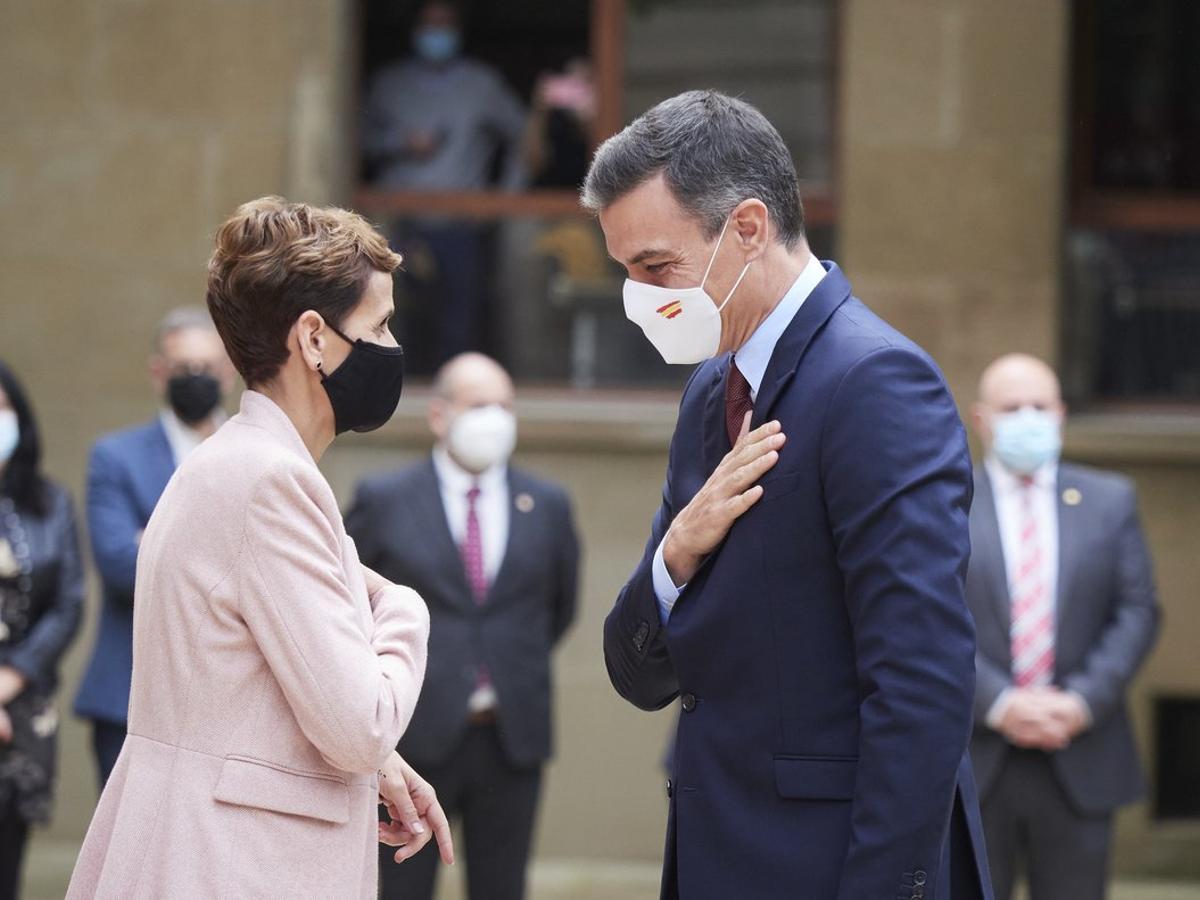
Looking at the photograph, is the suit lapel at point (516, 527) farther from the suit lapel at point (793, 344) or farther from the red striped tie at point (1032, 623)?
the suit lapel at point (793, 344)

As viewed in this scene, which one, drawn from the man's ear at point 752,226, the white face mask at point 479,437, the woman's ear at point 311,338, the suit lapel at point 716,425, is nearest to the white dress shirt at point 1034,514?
the white face mask at point 479,437

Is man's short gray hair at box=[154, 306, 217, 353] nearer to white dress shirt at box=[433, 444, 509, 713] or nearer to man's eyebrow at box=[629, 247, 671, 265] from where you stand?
white dress shirt at box=[433, 444, 509, 713]

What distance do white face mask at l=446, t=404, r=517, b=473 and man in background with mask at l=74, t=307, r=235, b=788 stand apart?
79cm

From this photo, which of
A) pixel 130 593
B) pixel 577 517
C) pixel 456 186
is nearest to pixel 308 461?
pixel 130 593

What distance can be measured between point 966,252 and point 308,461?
492cm

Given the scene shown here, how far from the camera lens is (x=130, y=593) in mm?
5418

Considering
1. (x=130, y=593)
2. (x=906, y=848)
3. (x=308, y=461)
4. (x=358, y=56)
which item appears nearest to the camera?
(x=906, y=848)

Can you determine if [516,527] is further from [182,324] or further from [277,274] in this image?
[277,274]

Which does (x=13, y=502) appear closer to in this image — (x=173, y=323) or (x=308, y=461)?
(x=173, y=323)

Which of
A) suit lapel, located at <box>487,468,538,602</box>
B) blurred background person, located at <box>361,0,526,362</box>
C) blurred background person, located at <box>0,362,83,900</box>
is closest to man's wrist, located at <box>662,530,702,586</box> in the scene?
suit lapel, located at <box>487,468,538,602</box>

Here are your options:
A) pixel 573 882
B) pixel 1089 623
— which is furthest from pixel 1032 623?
pixel 573 882

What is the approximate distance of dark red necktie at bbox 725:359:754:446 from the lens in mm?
2949

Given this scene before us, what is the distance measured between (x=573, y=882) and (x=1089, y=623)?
2.75 metres

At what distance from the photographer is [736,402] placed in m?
2.96
